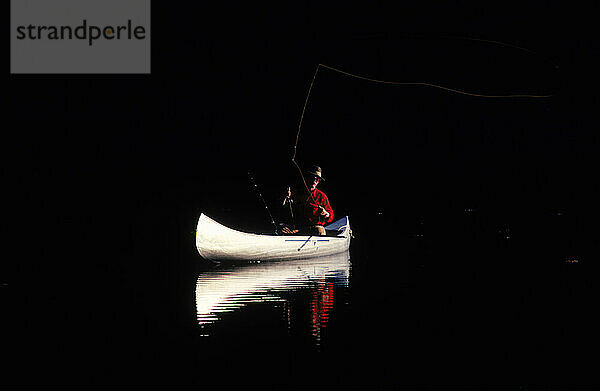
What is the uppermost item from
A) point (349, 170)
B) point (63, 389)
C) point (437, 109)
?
point (437, 109)

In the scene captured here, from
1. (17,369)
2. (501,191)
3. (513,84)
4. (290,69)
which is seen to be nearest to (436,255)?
(17,369)

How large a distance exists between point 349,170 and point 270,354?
63324 mm

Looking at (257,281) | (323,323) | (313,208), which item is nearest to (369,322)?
(323,323)

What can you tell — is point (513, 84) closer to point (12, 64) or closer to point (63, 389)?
point (12, 64)

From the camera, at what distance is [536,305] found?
47.5ft

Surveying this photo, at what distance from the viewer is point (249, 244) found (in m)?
19.4

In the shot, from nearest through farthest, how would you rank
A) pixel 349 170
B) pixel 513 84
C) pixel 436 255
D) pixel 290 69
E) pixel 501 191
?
pixel 436 255
pixel 290 69
pixel 501 191
pixel 513 84
pixel 349 170

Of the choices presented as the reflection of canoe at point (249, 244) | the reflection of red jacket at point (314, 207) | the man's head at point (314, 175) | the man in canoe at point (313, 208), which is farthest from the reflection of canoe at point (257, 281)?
the man's head at point (314, 175)

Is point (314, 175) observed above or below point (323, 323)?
above

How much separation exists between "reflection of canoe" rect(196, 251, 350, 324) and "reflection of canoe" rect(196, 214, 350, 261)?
0.24m

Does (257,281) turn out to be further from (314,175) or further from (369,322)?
(314,175)

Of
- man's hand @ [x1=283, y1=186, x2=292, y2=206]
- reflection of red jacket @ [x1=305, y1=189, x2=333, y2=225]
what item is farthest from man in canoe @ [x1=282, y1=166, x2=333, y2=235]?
man's hand @ [x1=283, y1=186, x2=292, y2=206]

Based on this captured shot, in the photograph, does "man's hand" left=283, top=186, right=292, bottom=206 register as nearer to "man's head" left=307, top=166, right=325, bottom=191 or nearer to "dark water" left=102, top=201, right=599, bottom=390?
"man's head" left=307, top=166, right=325, bottom=191

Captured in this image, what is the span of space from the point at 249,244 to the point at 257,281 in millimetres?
2576
